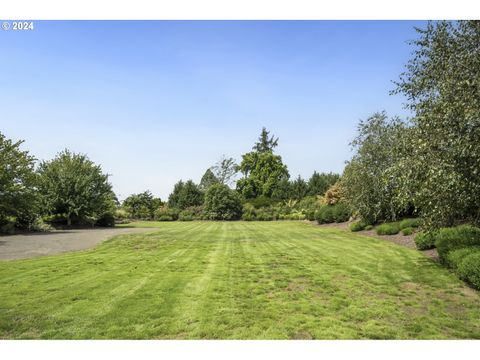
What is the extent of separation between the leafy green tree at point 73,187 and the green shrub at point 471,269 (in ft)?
86.8

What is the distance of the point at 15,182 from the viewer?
20.1 meters

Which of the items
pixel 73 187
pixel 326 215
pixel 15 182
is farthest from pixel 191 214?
pixel 15 182

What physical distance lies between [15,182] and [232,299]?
62.8ft

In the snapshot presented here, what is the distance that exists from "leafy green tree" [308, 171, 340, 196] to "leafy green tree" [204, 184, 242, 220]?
43.2ft

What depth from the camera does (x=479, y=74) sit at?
751cm

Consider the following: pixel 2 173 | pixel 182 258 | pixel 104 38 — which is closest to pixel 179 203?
pixel 2 173

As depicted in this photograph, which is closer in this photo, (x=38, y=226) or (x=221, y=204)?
(x=38, y=226)

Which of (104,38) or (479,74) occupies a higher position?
(104,38)

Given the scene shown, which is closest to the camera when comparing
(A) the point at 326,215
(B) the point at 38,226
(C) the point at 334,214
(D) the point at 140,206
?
(B) the point at 38,226

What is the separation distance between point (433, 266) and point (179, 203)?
42.6 metres

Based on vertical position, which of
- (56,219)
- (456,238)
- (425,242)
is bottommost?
(425,242)
